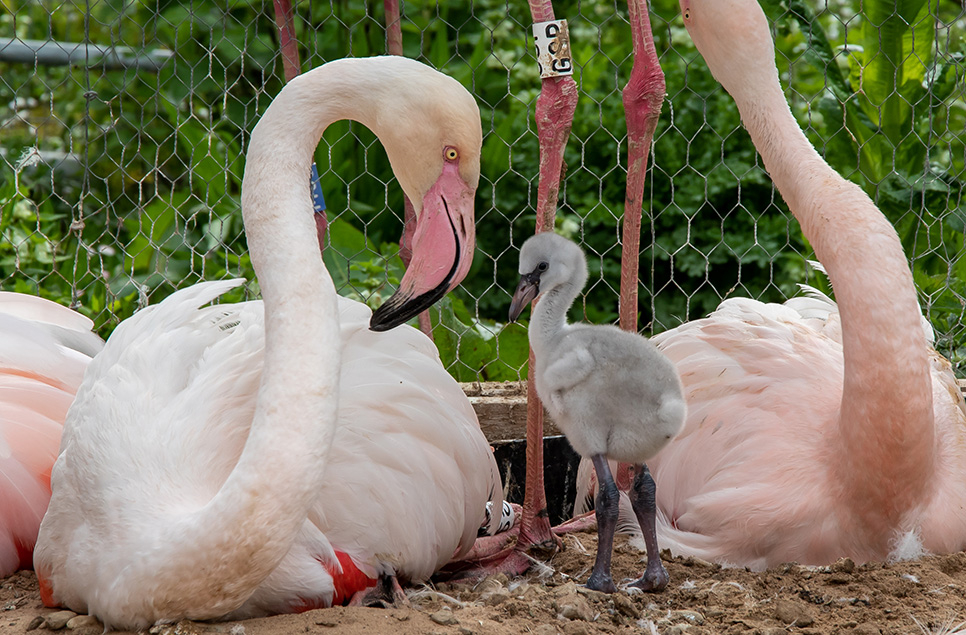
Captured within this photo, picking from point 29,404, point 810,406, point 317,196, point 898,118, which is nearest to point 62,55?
point 317,196

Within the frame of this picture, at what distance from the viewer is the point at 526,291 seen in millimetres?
2168

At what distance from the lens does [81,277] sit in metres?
4.28

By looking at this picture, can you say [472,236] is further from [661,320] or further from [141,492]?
[661,320]

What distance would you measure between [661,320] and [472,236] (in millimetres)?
2762

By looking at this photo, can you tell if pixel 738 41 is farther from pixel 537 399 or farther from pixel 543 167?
pixel 537 399

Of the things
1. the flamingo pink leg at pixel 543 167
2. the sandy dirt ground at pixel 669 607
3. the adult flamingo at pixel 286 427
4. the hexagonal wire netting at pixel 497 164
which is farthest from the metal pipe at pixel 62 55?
the sandy dirt ground at pixel 669 607

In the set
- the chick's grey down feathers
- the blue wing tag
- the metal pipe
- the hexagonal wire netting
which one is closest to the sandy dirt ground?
the chick's grey down feathers

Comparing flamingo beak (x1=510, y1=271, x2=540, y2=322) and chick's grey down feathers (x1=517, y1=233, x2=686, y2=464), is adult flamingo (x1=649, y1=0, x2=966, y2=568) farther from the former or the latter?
flamingo beak (x1=510, y1=271, x2=540, y2=322)

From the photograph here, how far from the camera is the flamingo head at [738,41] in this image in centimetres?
234

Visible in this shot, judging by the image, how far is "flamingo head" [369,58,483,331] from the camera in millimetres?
1849

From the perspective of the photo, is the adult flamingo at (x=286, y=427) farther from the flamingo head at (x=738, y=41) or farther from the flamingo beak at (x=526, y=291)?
the flamingo head at (x=738, y=41)

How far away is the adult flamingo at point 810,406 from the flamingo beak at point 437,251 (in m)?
0.76

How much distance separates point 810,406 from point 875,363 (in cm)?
39

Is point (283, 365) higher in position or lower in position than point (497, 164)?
lower
